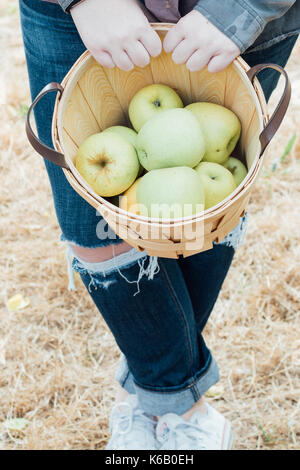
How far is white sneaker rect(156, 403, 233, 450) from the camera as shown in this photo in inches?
43.4

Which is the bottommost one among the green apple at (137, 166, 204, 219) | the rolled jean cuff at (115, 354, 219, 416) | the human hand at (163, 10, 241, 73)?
the rolled jean cuff at (115, 354, 219, 416)

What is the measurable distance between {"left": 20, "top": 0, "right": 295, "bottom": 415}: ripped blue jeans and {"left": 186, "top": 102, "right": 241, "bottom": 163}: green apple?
115mm

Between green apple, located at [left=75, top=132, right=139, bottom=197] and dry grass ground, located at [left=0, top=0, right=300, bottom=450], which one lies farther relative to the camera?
dry grass ground, located at [left=0, top=0, right=300, bottom=450]

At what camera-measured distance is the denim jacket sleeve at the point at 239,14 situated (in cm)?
67

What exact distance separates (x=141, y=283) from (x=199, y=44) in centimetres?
43

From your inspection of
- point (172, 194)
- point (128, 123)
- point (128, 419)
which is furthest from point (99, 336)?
point (172, 194)

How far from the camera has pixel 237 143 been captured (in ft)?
2.74

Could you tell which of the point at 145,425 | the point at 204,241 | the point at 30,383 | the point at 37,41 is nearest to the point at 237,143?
the point at 204,241

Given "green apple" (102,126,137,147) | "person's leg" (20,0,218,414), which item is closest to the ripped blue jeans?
"person's leg" (20,0,218,414)

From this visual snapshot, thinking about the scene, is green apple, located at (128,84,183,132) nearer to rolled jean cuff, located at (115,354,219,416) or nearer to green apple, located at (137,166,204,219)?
green apple, located at (137,166,204,219)

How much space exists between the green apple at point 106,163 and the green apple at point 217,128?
0.12 metres

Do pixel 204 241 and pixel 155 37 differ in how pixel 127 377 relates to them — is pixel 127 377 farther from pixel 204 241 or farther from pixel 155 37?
pixel 155 37

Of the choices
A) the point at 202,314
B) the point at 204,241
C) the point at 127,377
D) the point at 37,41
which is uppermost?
the point at 37,41
